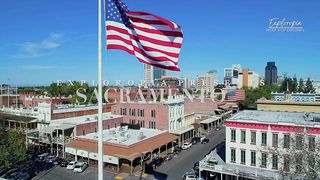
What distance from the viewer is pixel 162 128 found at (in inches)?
2018

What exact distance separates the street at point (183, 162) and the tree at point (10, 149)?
15.5m

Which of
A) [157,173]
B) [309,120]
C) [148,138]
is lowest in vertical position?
[157,173]

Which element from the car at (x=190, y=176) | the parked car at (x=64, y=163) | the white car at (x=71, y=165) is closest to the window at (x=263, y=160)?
the car at (x=190, y=176)

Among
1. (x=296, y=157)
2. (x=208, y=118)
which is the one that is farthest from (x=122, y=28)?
(x=208, y=118)

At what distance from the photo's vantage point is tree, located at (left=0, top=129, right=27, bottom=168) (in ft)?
103

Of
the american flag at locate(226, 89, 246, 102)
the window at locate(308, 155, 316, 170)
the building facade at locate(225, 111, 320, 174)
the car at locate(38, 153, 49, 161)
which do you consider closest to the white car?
the car at locate(38, 153, 49, 161)

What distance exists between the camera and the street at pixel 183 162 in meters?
36.4

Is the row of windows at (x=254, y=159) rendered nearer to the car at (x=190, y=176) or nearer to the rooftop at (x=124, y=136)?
the car at (x=190, y=176)

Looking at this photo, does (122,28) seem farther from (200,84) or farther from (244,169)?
(200,84)

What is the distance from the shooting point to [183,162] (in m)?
41.3

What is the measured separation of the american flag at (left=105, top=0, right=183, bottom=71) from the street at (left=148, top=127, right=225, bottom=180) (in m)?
26.4

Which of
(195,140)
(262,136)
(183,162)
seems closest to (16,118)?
(183,162)

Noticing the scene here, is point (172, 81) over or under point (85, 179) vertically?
over

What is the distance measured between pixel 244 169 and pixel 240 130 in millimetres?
4258
